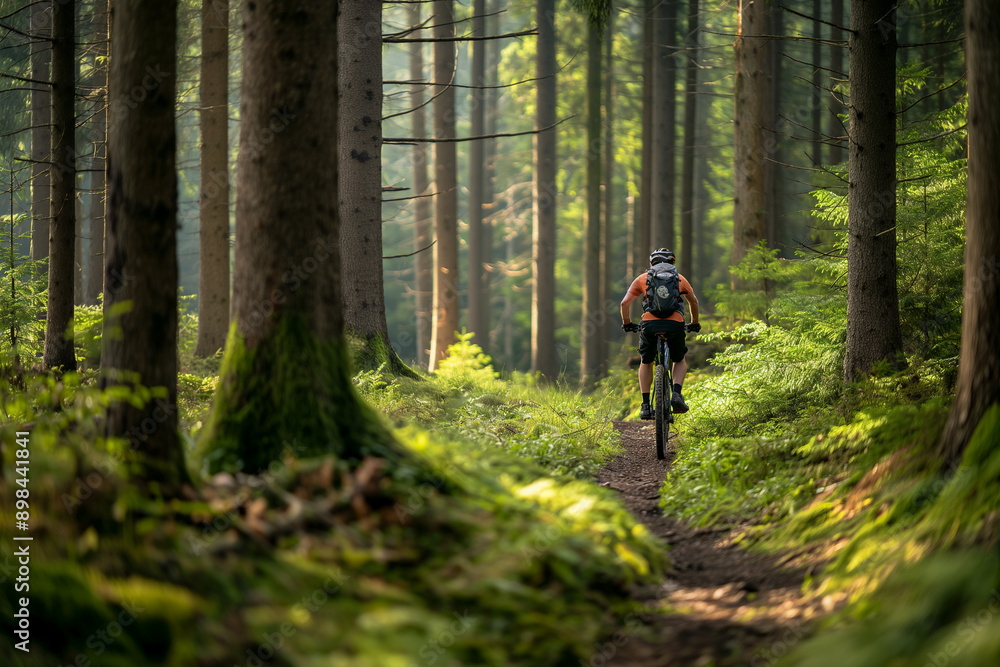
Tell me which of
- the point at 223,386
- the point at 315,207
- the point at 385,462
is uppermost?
the point at 315,207

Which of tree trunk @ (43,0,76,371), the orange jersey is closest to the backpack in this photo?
the orange jersey

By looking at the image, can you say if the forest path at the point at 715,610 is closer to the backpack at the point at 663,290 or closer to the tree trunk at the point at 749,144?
the backpack at the point at 663,290

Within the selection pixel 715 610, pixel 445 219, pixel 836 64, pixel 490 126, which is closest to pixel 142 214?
pixel 715 610

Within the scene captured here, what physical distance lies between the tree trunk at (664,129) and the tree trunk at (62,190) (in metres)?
15.2

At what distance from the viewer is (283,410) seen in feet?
13.9

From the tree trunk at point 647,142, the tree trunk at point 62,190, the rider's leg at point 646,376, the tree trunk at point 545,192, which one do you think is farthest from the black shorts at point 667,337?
the tree trunk at point 647,142

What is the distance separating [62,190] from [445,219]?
13.3 metres

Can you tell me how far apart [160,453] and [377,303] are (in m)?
6.66

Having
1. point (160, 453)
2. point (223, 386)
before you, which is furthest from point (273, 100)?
point (160, 453)

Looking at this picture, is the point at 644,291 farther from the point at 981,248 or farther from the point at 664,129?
the point at 664,129

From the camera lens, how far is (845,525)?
433 cm

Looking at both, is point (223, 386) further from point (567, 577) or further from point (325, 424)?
point (567, 577)

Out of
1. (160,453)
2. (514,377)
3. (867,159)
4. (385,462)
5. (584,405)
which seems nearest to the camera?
(160,453)

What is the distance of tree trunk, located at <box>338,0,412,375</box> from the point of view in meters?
10.1
